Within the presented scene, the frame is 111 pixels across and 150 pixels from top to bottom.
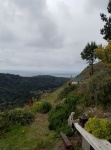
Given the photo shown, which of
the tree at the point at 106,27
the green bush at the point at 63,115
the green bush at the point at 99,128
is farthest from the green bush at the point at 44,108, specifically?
the tree at the point at 106,27

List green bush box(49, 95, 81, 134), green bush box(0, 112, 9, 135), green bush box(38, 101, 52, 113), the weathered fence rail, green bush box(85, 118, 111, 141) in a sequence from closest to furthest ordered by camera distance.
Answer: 1. the weathered fence rail
2. green bush box(85, 118, 111, 141)
3. green bush box(49, 95, 81, 134)
4. green bush box(0, 112, 9, 135)
5. green bush box(38, 101, 52, 113)

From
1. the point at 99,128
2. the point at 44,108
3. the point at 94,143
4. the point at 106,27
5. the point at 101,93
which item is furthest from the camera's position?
the point at 106,27

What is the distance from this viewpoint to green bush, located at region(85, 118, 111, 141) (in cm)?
767

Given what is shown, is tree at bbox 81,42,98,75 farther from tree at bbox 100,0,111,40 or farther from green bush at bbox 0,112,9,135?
green bush at bbox 0,112,9,135

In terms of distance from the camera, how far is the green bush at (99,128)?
7668 mm

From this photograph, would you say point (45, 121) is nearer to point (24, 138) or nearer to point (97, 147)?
point (24, 138)

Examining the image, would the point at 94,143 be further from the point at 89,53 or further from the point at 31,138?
the point at 89,53

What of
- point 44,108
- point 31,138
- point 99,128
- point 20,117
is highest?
point 99,128

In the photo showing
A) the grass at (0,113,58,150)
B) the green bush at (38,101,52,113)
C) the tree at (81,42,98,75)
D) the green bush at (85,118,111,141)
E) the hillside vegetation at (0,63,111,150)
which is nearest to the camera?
the green bush at (85,118,111,141)

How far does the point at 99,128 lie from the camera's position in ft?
25.8

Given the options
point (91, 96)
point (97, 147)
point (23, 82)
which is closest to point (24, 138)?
point (91, 96)

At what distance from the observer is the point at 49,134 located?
10805 millimetres

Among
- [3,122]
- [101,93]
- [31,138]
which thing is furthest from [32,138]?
[101,93]

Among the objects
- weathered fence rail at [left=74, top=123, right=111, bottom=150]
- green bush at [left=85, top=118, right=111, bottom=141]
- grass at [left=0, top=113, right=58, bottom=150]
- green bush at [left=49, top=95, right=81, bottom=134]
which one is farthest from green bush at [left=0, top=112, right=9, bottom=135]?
green bush at [left=85, top=118, right=111, bottom=141]
